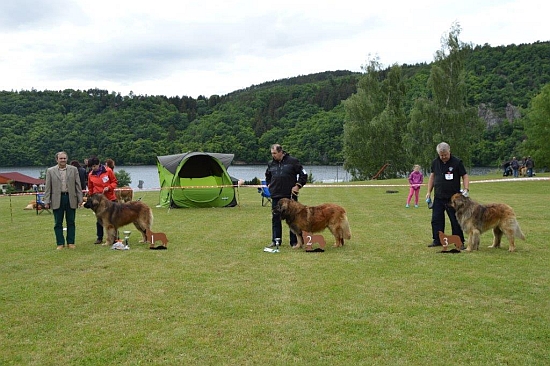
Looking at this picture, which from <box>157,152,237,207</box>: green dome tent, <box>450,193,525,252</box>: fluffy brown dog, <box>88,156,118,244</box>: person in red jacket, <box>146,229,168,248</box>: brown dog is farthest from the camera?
<box>157,152,237,207</box>: green dome tent

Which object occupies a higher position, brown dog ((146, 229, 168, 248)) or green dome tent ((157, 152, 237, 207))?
green dome tent ((157, 152, 237, 207))

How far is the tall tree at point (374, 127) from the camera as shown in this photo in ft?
161

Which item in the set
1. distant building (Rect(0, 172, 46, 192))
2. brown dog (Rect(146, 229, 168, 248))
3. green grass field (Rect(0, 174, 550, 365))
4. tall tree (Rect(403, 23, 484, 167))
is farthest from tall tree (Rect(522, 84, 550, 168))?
brown dog (Rect(146, 229, 168, 248))

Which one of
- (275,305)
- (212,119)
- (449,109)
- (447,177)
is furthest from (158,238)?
(212,119)

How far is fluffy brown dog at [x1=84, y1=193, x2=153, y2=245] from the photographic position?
955 centimetres

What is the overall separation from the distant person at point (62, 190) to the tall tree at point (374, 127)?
41863mm

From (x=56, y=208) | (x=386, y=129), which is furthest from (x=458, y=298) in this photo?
(x=386, y=129)

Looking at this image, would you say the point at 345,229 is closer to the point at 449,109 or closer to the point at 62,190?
the point at 62,190

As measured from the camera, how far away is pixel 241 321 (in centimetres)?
486

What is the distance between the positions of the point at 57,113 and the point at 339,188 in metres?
56.8

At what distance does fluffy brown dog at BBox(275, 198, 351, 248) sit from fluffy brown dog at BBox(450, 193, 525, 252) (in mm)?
2005

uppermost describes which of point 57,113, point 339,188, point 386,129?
point 57,113

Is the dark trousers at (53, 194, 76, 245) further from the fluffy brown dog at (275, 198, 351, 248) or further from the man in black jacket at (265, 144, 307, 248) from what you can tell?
the fluffy brown dog at (275, 198, 351, 248)

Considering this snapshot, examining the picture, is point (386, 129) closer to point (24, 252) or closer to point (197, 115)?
point (24, 252)
